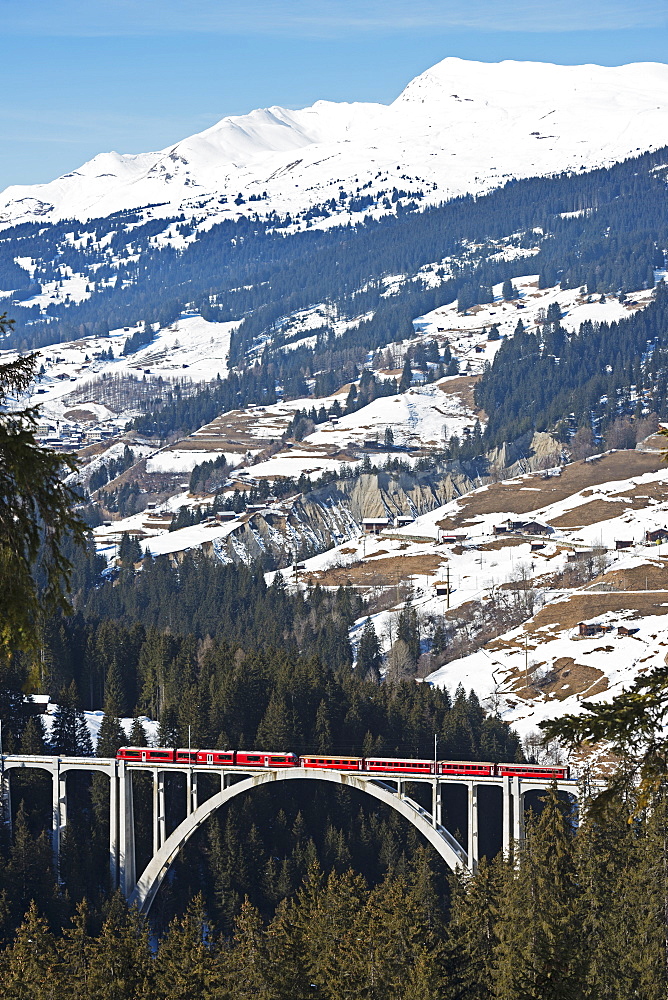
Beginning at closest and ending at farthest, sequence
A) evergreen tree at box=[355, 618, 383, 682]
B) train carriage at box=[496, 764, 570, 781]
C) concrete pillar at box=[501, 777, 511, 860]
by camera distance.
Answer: concrete pillar at box=[501, 777, 511, 860], train carriage at box=[496, 764, 570, 781], evergreen tree at box=[355, 618, 383, 682]

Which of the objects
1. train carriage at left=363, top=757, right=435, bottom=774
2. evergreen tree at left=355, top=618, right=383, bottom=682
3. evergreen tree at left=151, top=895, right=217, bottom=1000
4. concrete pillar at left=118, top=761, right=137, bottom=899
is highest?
evergreen tree at left=151, top=895, right=217, bottom=1000

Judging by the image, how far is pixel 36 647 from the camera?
21.3 m

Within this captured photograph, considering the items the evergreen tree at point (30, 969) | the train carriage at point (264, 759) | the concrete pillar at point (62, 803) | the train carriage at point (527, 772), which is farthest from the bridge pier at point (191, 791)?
the evergreen tree at point (30, 969)

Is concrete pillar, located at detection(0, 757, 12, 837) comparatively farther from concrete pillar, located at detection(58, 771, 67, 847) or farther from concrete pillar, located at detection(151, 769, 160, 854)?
concrete pillar, located at detection(151, 769, 160, 854)

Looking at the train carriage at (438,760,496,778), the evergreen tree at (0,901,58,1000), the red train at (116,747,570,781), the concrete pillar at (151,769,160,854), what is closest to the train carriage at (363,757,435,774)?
the red train at (116,747,570,781)

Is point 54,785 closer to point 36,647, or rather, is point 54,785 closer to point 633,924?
point 633,924

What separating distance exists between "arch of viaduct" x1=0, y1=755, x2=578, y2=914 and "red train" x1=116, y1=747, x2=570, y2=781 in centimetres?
52

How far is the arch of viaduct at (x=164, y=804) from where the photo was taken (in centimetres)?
10656

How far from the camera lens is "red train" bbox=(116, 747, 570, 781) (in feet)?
349

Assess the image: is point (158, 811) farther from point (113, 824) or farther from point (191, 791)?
point (113, 824)

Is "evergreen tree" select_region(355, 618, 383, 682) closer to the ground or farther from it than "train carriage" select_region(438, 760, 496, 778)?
closer to the ground

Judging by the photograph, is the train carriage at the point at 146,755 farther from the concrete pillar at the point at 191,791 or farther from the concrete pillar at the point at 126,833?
the concrete pillar at the point at 191,791

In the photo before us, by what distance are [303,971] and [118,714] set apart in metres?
70.0

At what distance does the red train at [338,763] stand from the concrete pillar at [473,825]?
1.09 meters
